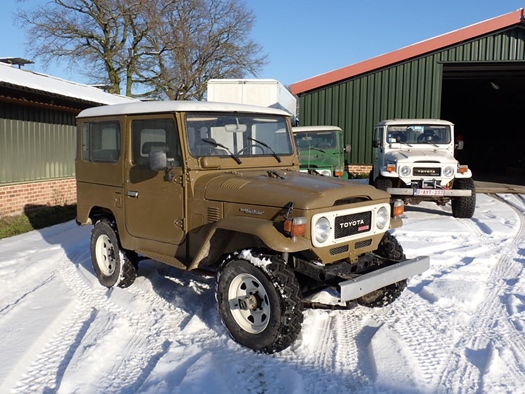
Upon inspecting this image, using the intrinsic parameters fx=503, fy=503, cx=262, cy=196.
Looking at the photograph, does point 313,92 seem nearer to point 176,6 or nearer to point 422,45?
point 422,45

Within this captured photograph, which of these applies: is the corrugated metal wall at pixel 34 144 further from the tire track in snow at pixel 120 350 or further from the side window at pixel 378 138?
the side window at pixel 378 138

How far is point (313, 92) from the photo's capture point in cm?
1603

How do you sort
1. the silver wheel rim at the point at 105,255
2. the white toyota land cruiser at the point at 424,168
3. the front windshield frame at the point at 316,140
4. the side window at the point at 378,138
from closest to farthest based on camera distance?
1. the silver wheel rim at the point at 105,255
2. the white toyota land cruiser at the point at 424,168
3. the side window at the point at 378,138
4. the front windshield frame at the point at 316,140

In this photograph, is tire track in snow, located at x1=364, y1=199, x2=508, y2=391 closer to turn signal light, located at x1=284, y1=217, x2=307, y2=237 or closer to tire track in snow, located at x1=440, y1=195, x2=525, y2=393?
tire track in snow, located at x1=440, y1=195, x2=525, y2=393

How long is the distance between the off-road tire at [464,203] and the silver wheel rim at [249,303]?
272 inches

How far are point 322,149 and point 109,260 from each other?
699 cm

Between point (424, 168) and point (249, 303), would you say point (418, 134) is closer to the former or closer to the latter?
point (424, 168)

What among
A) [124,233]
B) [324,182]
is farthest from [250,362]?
[124,233]

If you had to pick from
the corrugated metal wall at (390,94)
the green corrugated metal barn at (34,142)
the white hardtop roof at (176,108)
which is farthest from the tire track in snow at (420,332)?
the corrugated metal wall at (390,94)

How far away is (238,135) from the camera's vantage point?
4.82 metres

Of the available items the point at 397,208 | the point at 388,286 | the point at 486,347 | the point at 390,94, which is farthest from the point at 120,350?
the point at 390,94

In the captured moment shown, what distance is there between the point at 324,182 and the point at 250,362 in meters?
1.61

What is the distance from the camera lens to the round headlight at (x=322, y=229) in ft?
12.5

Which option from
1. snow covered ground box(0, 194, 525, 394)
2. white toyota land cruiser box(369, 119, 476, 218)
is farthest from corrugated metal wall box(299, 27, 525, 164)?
snow covered ground box(0, 194, 525, 394)
